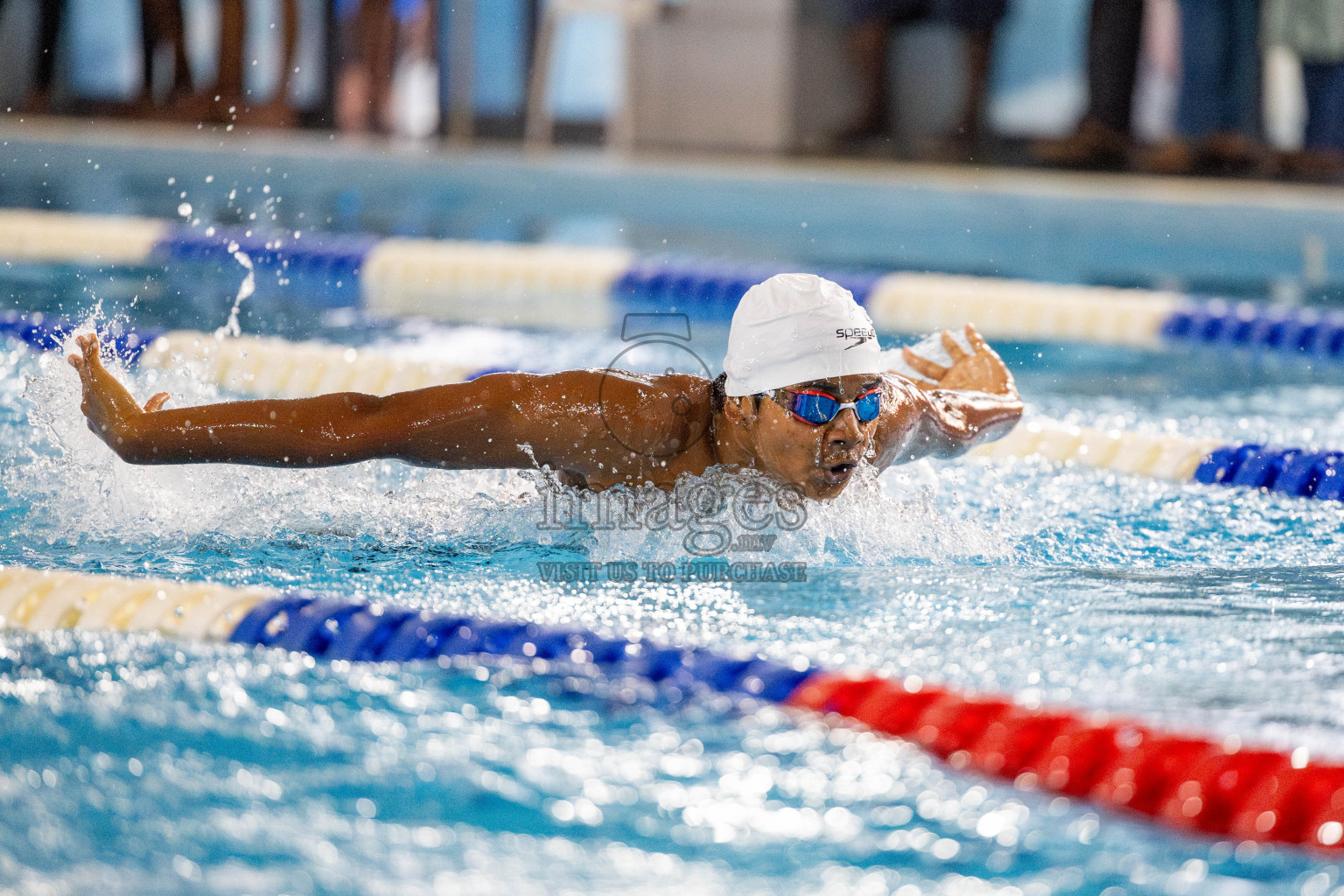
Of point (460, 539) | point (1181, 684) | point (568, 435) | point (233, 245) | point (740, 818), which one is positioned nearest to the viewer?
point (740, 818)

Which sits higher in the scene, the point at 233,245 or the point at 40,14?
the point at 40,14

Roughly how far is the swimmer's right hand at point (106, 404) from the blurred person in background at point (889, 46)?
6.81m

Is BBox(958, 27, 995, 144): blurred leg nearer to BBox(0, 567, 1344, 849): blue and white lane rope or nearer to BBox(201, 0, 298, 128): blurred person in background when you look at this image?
BBox(201, 0, 298, 128): blurred person in background

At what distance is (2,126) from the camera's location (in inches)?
366

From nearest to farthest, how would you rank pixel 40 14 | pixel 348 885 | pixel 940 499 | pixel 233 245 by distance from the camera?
1. pixel 348 885
2. pixel 940 499
3. pixel 233 245
4. pixel 40 14

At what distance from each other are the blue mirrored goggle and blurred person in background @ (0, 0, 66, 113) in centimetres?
891

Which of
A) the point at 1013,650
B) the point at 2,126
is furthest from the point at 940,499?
the point at 2,126

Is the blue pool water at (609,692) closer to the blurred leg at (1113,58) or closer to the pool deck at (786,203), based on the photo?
the pool deck at (786,203)

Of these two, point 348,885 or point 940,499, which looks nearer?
point 348,885

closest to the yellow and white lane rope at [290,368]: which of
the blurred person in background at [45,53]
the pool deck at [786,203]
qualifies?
the pool deck at [786,203]

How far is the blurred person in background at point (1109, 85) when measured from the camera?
8266 mm

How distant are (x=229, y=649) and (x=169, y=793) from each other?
0.45m

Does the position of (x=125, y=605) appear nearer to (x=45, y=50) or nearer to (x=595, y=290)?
(x=595, y=290)

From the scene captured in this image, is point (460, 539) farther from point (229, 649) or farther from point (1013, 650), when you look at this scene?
point (1013, 650)
